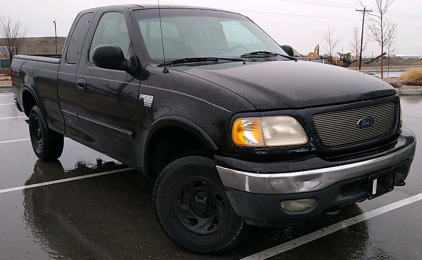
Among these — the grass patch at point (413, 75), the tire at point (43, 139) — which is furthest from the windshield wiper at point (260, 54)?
the grass patch at point (413, 75)

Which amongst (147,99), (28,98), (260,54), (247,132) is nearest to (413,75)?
(260,54)

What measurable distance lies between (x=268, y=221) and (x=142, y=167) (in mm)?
1298

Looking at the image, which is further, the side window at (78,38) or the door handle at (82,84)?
the side window at (78,38)

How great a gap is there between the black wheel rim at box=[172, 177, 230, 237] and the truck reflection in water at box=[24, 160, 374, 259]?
0.77 ft

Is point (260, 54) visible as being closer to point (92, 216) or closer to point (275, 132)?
point (275, 132)

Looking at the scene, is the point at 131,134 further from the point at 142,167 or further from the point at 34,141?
the point at 34,141

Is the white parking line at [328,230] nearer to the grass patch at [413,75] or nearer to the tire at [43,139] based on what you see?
the tire at [43,139]

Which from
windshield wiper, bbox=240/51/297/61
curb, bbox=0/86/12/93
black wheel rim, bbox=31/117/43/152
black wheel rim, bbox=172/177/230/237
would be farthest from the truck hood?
curb, bbox=0/86/12/93

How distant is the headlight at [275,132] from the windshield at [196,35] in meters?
1.29

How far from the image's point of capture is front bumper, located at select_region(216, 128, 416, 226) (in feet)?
8.41

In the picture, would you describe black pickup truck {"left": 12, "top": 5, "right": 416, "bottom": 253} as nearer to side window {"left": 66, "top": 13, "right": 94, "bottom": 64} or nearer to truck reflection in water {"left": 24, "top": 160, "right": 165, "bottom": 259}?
side window {"left": 66, "top": 13, "right": 94, "bottom": 64}

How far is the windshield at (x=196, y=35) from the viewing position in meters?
3.74

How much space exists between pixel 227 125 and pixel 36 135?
13.6ft

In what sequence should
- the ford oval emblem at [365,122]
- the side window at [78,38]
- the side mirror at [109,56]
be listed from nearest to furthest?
the ford oval emblem at [365,122] < the side mirror at [109,56] < the side window at [78,38]
